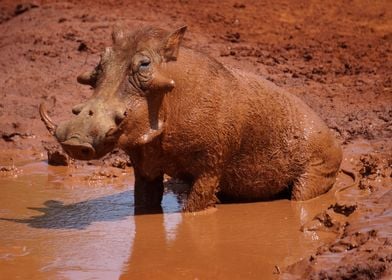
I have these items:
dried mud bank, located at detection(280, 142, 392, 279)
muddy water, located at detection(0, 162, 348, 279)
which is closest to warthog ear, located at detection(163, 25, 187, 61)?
muddy water, located at detection(0, 162, 348, 279)

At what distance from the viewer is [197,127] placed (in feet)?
22.9

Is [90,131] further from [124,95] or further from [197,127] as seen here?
[197,127]

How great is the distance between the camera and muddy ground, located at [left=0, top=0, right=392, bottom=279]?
8305 millimetres

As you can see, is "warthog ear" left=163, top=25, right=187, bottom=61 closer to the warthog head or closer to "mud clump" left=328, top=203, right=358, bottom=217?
the warthog head

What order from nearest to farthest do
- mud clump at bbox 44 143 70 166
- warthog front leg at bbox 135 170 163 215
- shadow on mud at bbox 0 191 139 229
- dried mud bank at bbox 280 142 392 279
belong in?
dried mud bank at bbox 280 142 392 279
shadow on mud at bbox 0 191 139 229
warthog front leg at bbox 135 170 163 215
mud clump at bbox 44 143 70 166

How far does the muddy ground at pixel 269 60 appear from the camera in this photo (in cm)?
830

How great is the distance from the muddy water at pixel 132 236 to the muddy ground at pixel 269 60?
1.28ft

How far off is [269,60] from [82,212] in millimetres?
5543

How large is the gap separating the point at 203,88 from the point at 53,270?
2008mm

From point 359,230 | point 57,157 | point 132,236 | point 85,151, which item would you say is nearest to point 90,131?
point 85,151

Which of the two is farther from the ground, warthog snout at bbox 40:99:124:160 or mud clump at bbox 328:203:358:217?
warthog snout at bbox 40:99:124:160

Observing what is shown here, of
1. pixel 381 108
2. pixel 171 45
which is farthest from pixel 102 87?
pixel 381 108

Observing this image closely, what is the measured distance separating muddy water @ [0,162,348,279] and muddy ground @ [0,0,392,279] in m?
0.39

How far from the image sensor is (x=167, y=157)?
7.08m
